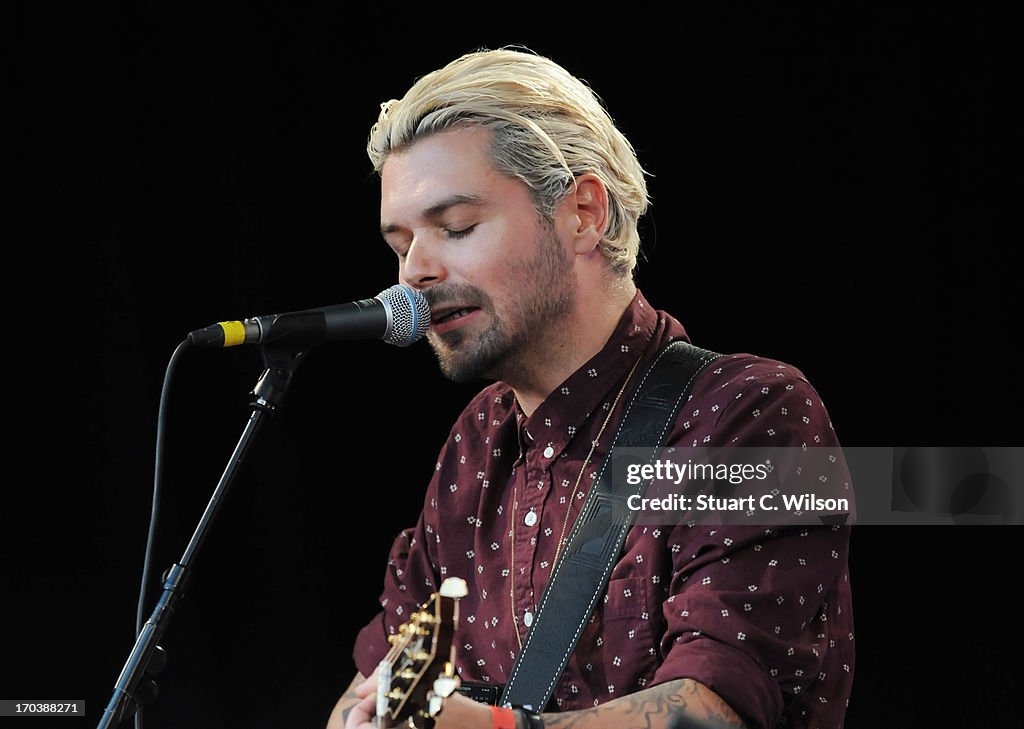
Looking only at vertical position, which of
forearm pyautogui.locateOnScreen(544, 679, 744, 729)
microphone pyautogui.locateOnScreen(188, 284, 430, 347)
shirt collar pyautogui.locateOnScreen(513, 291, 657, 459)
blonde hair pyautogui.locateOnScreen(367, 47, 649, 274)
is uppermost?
blonde hair pyautogui.locateOnScreen(367, 47, 649, 274)

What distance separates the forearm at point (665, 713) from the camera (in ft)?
5.89

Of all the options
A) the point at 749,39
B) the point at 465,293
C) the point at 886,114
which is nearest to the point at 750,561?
the point at 465,293

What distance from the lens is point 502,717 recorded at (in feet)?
5.50

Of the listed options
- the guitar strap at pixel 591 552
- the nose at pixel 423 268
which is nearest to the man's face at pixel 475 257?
the nose at pixel 423 268

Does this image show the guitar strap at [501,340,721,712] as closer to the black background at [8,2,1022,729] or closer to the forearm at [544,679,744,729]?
the forearm at [544,679,744,729]

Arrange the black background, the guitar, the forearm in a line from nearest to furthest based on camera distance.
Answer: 1. the guitar
2. the forearm
3. the black background

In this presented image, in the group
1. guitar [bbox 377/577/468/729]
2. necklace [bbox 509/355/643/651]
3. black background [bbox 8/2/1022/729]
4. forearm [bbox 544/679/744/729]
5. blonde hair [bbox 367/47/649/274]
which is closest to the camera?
guitar [bbox 377/577/468/729]

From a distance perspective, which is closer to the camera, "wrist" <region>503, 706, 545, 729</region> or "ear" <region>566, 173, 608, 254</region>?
"wrist" <region>503, 706, 545, 729</region>

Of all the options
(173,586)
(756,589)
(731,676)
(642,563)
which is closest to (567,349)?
(642,563)

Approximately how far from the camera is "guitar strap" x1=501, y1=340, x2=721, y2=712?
2.10m

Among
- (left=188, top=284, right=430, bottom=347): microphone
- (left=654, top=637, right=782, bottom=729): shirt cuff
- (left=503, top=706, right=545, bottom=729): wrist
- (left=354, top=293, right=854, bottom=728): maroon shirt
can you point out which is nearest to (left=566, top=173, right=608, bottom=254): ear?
(left=354, top=293, right=854, bottom=728): maroon shirt

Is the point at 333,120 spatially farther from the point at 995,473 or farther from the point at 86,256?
the point at 995,473

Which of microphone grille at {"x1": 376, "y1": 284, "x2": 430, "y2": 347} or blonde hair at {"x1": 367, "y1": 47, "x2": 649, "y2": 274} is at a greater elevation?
blonde hair at {"x1": 367, "y1": 47, "x2": 649, "y2": 274}

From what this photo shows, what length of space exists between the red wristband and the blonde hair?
103 centimetres
